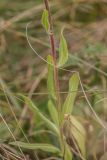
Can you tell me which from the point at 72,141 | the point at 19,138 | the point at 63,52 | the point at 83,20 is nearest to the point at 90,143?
the point at 72,141

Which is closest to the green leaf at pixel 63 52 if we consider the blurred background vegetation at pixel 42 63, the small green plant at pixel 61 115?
the small green plant at pixel 61 115

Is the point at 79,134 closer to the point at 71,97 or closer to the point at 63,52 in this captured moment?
the point at 71,97

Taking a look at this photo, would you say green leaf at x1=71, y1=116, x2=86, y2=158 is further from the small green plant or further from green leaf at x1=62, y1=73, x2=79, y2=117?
green leaf at x1=62, y1=73, x2=79, y2=117

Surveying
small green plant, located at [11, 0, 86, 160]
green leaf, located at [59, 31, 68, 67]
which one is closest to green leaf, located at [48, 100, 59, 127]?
small green plant, located at [11, 0, 86, 160]

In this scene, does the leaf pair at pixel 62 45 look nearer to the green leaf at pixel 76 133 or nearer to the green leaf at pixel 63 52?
the green leaf at pixel 63 52

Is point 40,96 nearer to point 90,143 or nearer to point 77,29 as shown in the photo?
point 90,143

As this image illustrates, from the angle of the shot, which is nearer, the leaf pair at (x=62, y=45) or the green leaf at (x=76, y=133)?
the leaf pair at (x=62, y=45)
